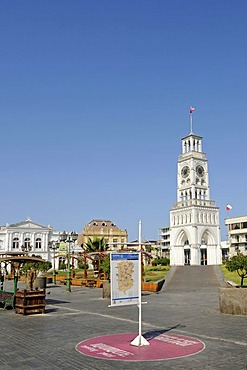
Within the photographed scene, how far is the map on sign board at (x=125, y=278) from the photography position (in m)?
10.6

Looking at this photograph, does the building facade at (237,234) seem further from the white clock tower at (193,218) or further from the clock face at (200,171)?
the clock face at (200,171)

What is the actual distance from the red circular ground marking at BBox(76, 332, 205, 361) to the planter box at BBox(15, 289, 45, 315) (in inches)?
221

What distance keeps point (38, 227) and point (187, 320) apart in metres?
76.0

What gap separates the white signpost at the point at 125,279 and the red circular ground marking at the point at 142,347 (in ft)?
2.84

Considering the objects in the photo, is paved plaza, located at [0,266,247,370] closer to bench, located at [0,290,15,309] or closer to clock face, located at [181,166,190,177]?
bench, located at [0,290,15,309]

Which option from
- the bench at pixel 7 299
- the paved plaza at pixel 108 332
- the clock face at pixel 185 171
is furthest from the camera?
the clock face at pixel 185 171

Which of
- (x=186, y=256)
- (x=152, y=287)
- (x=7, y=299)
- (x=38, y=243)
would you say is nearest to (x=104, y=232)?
(x=38, y=243)

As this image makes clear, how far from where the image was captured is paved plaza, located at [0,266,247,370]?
8.39 metres

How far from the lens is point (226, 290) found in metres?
15.8

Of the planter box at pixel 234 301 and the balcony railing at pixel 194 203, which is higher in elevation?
the balcony railing at pixel 194 203

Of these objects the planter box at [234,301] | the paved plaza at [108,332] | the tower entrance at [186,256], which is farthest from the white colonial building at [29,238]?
the planter box at [234,301]

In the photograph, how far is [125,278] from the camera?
10.8 meters

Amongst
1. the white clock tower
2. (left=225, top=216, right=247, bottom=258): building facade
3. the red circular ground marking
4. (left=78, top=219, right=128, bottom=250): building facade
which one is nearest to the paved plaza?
the red circular ground marking

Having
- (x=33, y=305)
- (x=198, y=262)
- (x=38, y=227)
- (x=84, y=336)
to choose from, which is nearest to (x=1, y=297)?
(x=33, y=305)
